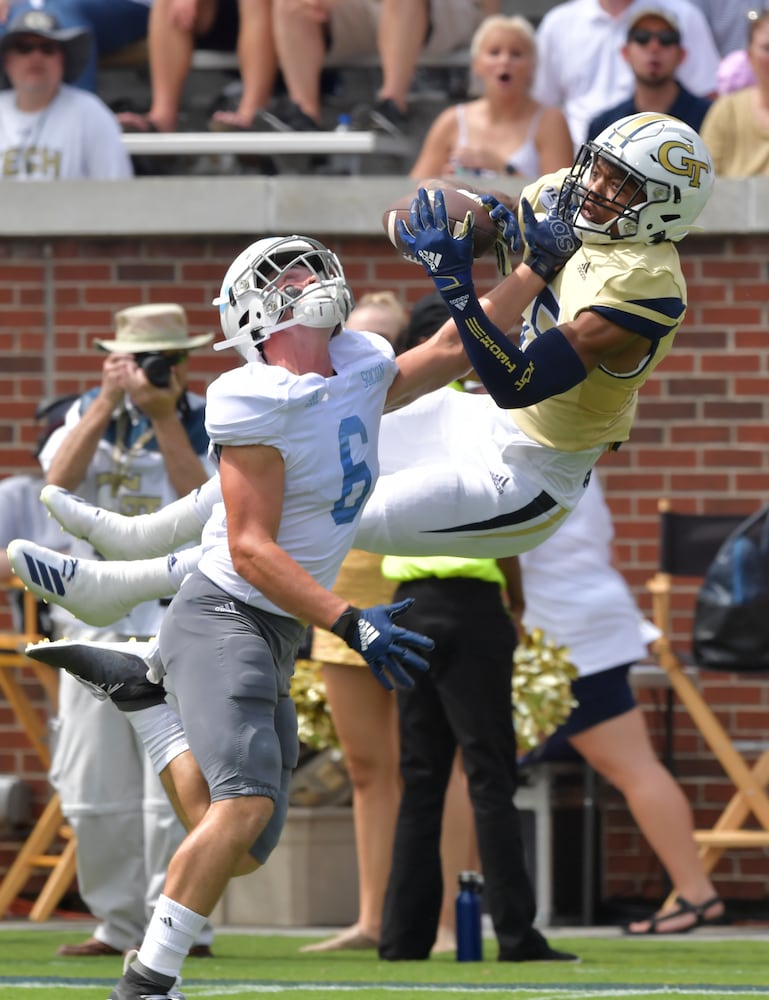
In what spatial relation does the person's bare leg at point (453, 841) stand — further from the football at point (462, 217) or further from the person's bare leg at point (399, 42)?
the person's bare leg at point (399, 42)

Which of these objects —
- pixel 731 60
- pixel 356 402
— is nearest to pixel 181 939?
pixel 356 402

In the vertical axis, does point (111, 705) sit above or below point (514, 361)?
below

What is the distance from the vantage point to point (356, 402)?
5480 mm

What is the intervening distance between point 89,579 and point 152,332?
1.78 meters

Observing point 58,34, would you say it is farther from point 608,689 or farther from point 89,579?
point 89,579

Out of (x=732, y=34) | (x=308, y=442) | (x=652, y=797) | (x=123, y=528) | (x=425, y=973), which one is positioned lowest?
(x=425, y=973)

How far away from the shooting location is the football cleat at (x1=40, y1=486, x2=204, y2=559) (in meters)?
6.14

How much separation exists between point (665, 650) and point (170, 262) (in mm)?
2774

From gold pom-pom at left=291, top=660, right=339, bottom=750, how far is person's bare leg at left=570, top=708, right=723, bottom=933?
3.30 ft

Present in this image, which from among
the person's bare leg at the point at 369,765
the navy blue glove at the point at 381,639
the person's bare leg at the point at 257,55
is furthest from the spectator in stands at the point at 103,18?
Result: the navy blue glove at the point at 381,639

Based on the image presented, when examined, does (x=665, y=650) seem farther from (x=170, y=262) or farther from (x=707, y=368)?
(x=170, y=262)

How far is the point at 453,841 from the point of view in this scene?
7652mm

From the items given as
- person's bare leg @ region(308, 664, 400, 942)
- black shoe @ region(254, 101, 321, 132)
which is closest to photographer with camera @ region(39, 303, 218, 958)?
person's bare leg @ region(308, 664, 400, 942)

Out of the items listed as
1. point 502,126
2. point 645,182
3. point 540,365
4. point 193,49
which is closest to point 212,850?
point 540,365
